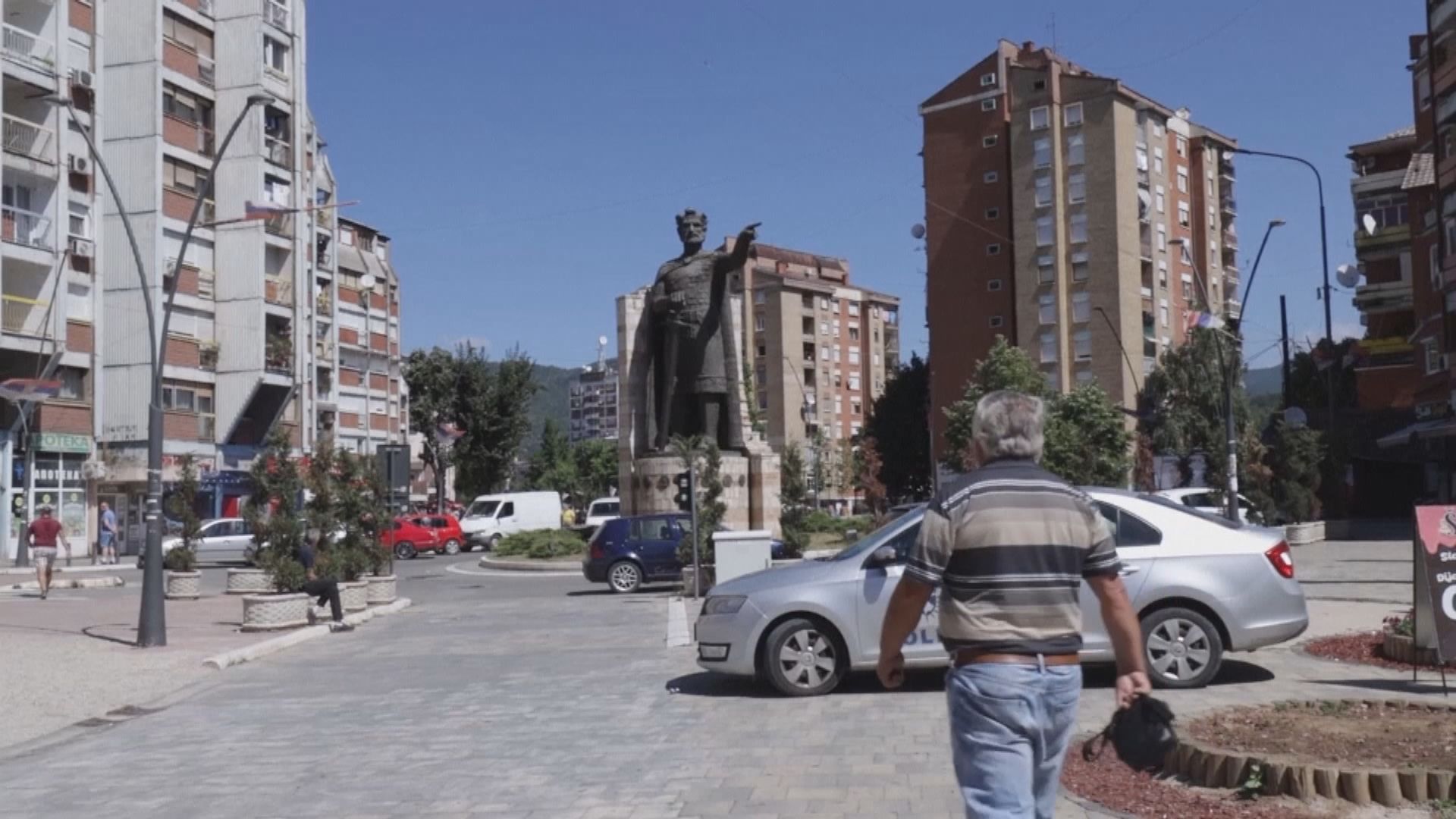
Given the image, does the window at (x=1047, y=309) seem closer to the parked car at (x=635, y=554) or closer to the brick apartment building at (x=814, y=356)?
the brick apartment building at (x=814, y=356)

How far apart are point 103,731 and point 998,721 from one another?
927cm

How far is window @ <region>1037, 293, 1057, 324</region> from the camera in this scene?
7588cm

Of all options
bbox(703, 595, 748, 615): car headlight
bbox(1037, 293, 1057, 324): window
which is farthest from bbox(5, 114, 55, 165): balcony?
bbox(1037, 293, 1057, 324): window

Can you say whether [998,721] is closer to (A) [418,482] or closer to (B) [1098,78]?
(B) [1098,78]

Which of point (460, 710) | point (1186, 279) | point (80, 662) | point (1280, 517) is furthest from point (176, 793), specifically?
point (1186, 279)

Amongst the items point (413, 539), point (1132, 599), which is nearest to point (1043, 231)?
point (413, 539)

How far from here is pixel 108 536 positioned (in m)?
44.1

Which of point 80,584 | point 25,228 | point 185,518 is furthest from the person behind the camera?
point 25,228

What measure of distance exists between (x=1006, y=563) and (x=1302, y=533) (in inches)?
1458

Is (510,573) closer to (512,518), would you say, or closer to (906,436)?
(512,518)

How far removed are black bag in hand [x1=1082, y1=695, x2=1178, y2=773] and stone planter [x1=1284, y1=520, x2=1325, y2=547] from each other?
3516 centimetres

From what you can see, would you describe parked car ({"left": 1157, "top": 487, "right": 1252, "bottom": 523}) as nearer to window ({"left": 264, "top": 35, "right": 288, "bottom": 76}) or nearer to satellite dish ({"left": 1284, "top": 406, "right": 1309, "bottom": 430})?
satellite dish ({"left": 1284, "top": 406, "right": 1309, "bottom": 430})

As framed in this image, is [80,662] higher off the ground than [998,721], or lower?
lower

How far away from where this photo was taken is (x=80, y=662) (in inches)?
626
